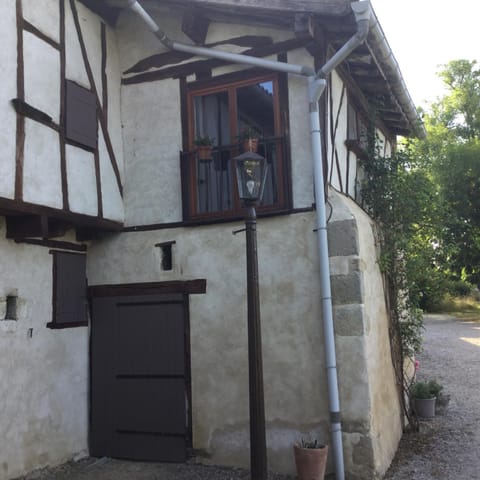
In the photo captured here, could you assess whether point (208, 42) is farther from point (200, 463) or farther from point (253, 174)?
point (200, 463)

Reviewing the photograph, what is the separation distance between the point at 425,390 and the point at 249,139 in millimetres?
4748

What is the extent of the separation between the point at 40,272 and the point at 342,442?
3.57m

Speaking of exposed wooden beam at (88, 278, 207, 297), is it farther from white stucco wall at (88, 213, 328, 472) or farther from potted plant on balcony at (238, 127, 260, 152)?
potted plant on balcony at (238, 127, 260, 152)

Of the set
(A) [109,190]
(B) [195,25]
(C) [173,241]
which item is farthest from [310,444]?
(B) [195,25]

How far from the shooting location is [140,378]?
6430 mm

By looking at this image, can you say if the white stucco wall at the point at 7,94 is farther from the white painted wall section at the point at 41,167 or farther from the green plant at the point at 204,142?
the green plant at the point at 204,142

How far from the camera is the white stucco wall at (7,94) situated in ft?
16.7

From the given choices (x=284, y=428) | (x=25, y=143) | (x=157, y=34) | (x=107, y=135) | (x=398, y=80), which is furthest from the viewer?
(x=398, y=80)

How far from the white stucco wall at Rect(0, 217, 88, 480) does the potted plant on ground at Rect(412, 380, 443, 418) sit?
4.69 metres

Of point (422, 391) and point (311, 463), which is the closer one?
point (311, 463)

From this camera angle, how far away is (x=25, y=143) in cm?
538

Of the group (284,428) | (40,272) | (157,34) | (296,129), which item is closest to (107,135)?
(157,34)

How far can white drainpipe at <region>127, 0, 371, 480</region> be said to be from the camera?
Answer: 544cm

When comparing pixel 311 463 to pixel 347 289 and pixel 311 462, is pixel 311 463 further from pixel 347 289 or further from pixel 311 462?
pixel 347 289
